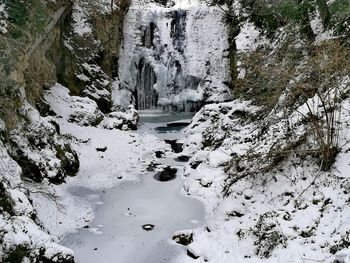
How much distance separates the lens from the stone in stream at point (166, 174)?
38.4 feet

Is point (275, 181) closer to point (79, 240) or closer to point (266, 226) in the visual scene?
point (266, 226)

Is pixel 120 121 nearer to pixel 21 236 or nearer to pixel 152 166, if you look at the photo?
pixel 152 166

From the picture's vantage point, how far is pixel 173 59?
810 inches

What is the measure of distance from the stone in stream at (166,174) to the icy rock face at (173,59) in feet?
23.8

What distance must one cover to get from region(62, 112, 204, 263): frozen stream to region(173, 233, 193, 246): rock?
0.12 metres

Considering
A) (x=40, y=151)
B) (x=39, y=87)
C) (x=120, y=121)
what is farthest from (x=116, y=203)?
(x=120, y=121)

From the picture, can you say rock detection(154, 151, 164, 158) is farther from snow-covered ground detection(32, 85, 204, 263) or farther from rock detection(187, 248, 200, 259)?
rock detection(187, 248, 200, 259)

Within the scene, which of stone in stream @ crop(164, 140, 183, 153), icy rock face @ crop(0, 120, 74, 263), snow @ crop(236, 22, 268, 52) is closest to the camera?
icy rock face @ crop(0, 120, 74, 263)

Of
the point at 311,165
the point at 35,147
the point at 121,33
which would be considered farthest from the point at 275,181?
the point at 121,33

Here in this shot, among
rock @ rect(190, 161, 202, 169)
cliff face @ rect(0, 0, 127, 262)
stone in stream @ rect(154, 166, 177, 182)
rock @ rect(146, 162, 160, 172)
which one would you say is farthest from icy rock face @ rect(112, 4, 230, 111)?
rock @ rect(190, 161, 202, 169)

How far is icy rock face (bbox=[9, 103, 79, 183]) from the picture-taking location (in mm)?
10203

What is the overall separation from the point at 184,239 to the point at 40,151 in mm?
4852

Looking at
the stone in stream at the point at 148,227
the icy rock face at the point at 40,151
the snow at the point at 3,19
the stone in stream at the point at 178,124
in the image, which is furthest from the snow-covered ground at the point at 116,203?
the snow at the point at 3,19

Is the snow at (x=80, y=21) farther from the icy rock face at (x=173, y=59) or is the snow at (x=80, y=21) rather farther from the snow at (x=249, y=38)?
the snow at (x=249, y=38)
